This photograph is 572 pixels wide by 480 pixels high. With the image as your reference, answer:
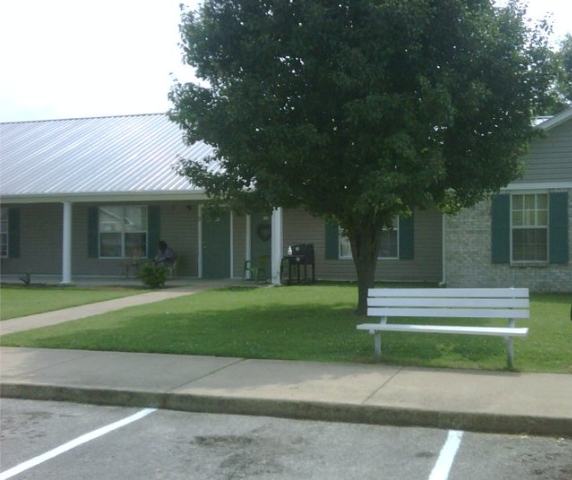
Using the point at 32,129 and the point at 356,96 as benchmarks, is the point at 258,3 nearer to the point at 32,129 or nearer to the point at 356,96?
the point at 356,96

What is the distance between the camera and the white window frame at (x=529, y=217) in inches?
693

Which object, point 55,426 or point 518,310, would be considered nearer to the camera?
point 55,426

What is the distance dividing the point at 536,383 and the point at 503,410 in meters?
1.32

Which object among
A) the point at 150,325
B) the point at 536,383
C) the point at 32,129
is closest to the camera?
the point at 536,383

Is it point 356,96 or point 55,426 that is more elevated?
point 356,96

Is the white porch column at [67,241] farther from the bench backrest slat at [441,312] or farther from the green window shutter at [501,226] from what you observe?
the bench backrest slat at [441,312]

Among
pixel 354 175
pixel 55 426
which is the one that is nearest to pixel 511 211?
pixel 354 175

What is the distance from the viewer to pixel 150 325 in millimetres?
12625

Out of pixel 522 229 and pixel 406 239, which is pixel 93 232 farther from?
pixel 522 229

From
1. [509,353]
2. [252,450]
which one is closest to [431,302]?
[509,353]

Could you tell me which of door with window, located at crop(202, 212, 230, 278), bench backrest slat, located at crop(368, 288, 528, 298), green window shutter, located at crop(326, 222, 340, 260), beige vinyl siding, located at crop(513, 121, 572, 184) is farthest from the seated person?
bench backrest slat, located at crop(368, 288, 528, 298)

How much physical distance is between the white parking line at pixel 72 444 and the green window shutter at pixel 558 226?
12.3 metres

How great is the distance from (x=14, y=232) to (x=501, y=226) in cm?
1543

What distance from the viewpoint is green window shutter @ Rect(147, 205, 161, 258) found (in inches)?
900
